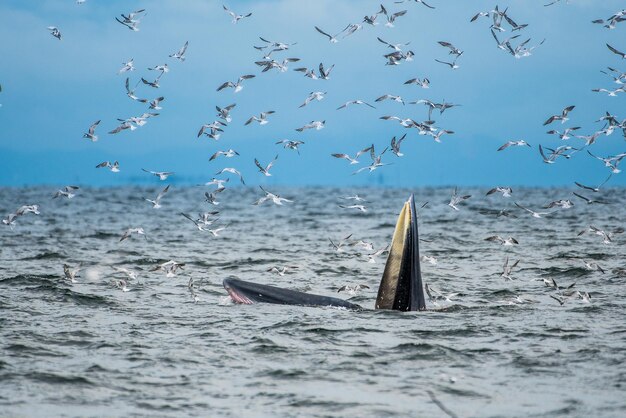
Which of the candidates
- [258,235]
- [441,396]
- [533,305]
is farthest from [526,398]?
[258,235]

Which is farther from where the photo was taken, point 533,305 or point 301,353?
point 533,305

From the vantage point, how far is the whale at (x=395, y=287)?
14.4 m

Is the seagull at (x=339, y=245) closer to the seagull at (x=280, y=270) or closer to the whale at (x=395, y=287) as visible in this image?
the whale at (x=395, y=287)

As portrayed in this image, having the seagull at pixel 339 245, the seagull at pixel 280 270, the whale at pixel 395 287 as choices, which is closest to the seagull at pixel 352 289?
the seagull at pixel 339 245

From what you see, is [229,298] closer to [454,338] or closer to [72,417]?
[454,338]

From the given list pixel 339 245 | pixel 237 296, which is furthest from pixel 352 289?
pixel 237 296

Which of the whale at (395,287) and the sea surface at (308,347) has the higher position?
the whale at (395,287)

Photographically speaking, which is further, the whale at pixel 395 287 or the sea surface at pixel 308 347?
the whale at pixel 395 287

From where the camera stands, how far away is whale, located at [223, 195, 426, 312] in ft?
47.3

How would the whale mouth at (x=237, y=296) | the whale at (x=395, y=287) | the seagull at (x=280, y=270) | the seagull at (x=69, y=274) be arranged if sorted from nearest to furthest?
1. the whale at (x=395, y=287)
2. the whale mouth at (x=237, y=296)
3. the seagull at (x=69, y=274)
4. the seagull at (x=280, y=270)

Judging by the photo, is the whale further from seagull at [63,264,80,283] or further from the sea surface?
seagull at [63,264,80,283]

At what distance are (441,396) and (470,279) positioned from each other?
11.5 metres

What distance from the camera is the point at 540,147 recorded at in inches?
615

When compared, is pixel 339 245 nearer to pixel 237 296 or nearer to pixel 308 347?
pixel 237 296
